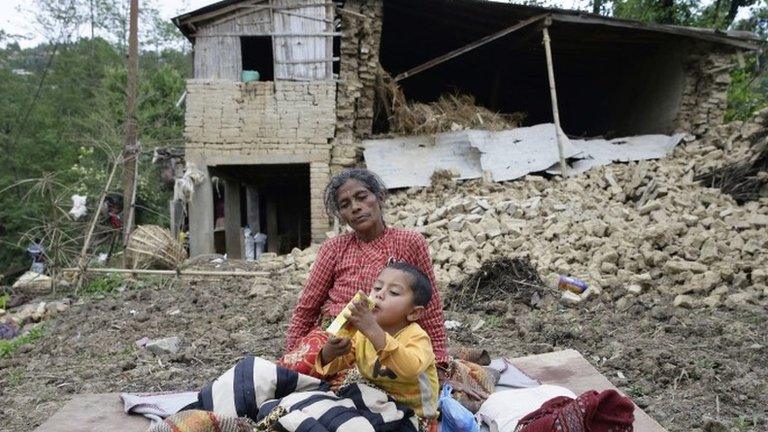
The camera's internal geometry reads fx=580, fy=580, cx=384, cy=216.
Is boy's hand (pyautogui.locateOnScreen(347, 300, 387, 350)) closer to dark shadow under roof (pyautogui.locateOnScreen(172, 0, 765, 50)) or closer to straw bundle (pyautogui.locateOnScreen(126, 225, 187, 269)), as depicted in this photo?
straw bundle (pyautogui.locateOnScreen(126, 225, 187, 269))

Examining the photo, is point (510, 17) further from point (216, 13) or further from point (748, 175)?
point (216, 13)

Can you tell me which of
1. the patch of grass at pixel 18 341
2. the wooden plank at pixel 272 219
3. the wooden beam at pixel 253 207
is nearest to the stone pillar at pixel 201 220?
the patch of grass at pixel 18 341

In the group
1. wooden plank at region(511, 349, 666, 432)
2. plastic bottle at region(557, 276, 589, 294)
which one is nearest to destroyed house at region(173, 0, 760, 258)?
plastic bottle at region(557, 276, 589, 294)

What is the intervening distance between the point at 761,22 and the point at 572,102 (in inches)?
275

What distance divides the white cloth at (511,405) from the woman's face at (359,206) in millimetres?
972

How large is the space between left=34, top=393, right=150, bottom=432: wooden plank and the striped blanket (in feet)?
2.15

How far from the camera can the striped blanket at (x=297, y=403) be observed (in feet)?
6.62

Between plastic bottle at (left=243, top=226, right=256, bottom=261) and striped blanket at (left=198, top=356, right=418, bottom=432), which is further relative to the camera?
plastic bottle at (left=243, top=226, right=256, bottom=261)

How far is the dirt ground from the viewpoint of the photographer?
3.64 metres

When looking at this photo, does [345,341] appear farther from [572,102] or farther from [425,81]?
[572,102]

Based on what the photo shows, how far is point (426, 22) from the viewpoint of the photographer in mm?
11773

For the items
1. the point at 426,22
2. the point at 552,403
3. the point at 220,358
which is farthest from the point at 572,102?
the point at 552,403

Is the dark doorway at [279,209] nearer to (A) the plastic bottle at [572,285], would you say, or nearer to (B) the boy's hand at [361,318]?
(A) the plastic bottle at [572,285]

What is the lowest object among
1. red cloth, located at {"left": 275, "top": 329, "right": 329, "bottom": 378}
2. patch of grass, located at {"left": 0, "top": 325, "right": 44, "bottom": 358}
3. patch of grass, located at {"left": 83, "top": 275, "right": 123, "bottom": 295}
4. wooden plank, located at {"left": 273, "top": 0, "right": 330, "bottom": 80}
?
patch of grass, located at {"left": 0, "top": 325, "right": 44, "bottom": 358}
